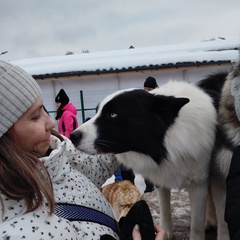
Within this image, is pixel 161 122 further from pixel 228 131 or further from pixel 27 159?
pixel 27 159

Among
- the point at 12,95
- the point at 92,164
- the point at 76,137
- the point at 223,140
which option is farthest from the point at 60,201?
the point at 223,140

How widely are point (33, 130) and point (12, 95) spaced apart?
0.50ft

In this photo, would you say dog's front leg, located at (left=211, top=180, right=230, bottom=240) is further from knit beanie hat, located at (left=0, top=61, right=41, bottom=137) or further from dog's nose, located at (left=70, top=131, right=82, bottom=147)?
knit beanie hat, located at (left=0, top=61, right=41, bottom=137)

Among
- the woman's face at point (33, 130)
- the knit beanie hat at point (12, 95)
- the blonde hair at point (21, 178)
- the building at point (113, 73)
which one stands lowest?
the building at point (113, 73)

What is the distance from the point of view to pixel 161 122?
208 cm

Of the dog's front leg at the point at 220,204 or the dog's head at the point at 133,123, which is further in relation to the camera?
the dog's front leg at the point at 220,204

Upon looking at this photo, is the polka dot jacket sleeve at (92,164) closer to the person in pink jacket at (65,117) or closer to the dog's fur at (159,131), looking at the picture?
the dog's fur at (159,131)

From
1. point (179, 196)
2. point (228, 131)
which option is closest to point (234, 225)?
point (228, 131)

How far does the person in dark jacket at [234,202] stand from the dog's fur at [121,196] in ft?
4.27

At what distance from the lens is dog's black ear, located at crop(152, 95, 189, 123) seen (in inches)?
79.5

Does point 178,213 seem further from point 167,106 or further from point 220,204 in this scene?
point 167,106

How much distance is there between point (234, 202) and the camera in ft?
3.32

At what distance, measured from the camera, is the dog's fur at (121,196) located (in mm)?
2338

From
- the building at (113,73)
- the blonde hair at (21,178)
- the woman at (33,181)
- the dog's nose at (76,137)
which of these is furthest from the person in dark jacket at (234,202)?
the building at (113,73)
